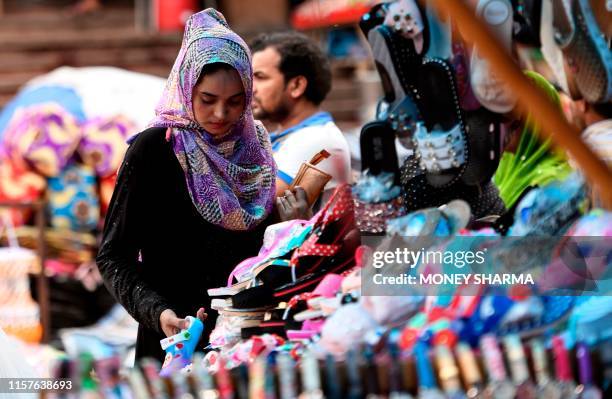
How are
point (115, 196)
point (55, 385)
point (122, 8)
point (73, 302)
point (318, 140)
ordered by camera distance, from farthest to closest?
point (122, 8) → point (73, 302) → point (318, 140) → point (115, 196) → point (55, 385)

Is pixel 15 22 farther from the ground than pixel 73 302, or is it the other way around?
pixel 15 22

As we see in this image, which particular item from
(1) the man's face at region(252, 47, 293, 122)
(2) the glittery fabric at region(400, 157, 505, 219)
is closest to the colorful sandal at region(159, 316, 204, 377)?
(2) the glittery fabric at region(400, 157, 505, 219)

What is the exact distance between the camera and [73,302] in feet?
21.4

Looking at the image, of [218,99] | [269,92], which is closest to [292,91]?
[269,92]

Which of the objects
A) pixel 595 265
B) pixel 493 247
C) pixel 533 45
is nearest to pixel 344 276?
pixel 493 247

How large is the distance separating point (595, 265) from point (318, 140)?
4.38 ft

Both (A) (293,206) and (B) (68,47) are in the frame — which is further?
(B) (68,47)

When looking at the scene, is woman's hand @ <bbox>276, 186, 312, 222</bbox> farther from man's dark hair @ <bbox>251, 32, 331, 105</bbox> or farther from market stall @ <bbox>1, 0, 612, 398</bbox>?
man's dark hair @ <bbox>251, 32, 331, 105</bbox>

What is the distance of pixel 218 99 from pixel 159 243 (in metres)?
0.36

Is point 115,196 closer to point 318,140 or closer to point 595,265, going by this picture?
point 318,140

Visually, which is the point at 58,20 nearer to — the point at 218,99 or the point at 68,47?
the point at 68,47

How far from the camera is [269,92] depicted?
3.77 m

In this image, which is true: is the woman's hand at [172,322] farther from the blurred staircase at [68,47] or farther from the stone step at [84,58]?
the stone step at [84,58]

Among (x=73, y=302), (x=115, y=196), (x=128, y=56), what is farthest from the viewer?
(x=128, y=56)
